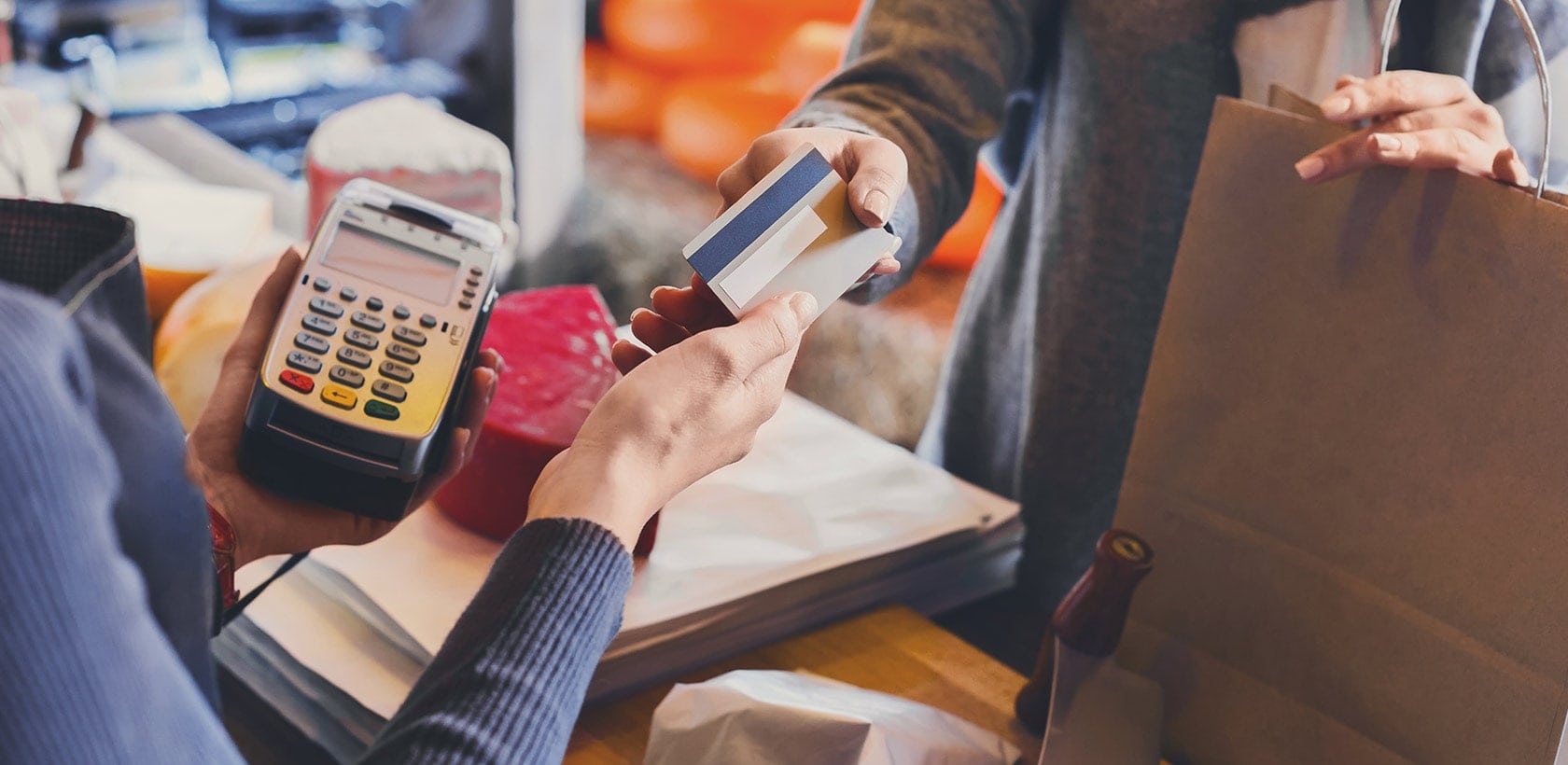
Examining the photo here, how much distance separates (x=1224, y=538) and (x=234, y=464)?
0.48 m

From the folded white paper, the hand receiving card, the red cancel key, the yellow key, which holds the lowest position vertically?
the folded white paper

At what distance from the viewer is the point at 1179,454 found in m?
0.55

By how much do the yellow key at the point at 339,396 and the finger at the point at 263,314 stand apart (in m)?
0.07

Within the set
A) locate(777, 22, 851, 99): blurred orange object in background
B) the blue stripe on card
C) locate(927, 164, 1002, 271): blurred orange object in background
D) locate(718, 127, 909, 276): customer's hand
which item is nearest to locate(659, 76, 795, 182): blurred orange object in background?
locate(777, 22, 851, 99): blurred orange object in background

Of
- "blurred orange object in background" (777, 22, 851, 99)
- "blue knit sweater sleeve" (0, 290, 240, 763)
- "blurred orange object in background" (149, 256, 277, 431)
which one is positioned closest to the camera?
"blue knit sweater sleeve" (0, 290, 240, 763)

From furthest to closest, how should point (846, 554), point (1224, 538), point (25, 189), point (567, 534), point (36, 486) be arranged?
point (25, 189), point (846, 554), point (1224, 538), point (567, 534), point (36, 486)

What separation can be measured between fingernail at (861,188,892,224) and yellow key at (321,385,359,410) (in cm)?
25

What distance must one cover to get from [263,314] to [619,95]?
2.14 meters

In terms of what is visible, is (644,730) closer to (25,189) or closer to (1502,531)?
(1502,531)

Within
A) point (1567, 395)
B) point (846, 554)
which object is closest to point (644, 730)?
point (846, 554)

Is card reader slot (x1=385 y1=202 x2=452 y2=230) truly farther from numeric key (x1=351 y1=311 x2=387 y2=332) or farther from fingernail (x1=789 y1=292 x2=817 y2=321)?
fingernail (x1=789 y1=292 x2=817 y2=321)

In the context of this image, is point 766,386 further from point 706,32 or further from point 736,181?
point 706,32

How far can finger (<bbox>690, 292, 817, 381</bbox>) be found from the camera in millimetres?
431

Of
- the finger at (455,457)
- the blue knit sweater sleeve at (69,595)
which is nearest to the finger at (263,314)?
the finger at (455,457)
